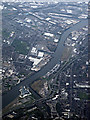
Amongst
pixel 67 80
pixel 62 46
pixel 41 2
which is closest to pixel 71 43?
pixel 62 46

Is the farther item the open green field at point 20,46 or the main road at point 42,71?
the open green field at point 20,46

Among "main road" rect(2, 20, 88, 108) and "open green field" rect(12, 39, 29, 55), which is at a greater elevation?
"open green field" rect(12, 39, 29, 55)

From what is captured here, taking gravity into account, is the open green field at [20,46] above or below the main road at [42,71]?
above

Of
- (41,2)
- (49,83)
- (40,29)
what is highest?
(41,2)

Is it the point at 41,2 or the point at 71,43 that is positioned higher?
the point at 41,2

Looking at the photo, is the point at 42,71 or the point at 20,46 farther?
the point at 20,46

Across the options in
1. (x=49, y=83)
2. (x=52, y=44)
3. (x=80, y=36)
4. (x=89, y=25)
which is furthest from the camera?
(x=89, y=25)

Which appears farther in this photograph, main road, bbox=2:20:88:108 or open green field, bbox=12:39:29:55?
open green field, bbox=12:39:29:55

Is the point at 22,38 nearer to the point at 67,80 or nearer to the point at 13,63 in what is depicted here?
the point at 13,63

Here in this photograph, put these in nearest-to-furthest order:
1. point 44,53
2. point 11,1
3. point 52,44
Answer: point 44,53 < point 52,44 < point 11,1

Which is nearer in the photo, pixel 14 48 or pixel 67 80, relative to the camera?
pixel 67 80
